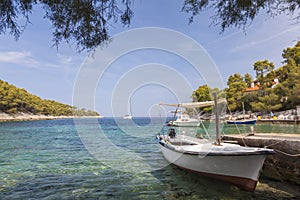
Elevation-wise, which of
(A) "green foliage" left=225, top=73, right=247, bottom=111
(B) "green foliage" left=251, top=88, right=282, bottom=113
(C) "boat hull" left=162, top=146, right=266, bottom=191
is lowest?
(C) "boat hull" left=162, top=146, right=266, bottom=191

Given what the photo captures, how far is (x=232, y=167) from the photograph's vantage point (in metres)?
7.90

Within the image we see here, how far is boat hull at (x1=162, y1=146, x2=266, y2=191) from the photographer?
24.6ft

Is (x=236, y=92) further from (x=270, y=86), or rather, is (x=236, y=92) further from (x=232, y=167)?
(x=232, y=167)

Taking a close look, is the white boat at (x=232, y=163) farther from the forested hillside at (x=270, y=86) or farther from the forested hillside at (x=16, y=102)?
the forested hillside at (x=16, y=102)

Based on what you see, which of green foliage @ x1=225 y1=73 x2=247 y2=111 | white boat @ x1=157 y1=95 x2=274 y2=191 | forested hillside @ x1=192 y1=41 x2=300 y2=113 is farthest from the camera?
green foliage @ x1=225 y1=73 x2=247 y2=111

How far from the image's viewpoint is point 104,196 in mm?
7391

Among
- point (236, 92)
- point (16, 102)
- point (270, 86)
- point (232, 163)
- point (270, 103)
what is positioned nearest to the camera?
point (232, 163)

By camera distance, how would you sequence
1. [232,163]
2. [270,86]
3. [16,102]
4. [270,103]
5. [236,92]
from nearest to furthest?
[232,163] → [270,103] → [270,86] → [236,92] → [16,102]

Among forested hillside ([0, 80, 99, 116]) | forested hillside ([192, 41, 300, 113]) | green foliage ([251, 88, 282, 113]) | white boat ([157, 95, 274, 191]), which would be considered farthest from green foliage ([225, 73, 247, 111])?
forested hillside ([0, 80, 99, 116])

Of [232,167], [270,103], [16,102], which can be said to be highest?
[16,102]

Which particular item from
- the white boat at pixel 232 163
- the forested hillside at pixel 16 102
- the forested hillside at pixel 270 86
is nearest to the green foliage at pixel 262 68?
the forested hillside at pixel 270 86

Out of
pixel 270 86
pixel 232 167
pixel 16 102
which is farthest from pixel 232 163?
pixel 16 102

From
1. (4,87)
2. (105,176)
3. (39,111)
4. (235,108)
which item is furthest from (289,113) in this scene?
(39,111)

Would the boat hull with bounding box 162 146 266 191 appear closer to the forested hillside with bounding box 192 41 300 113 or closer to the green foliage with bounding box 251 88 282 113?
the forested hillside with bounding box 192 41 300 113
